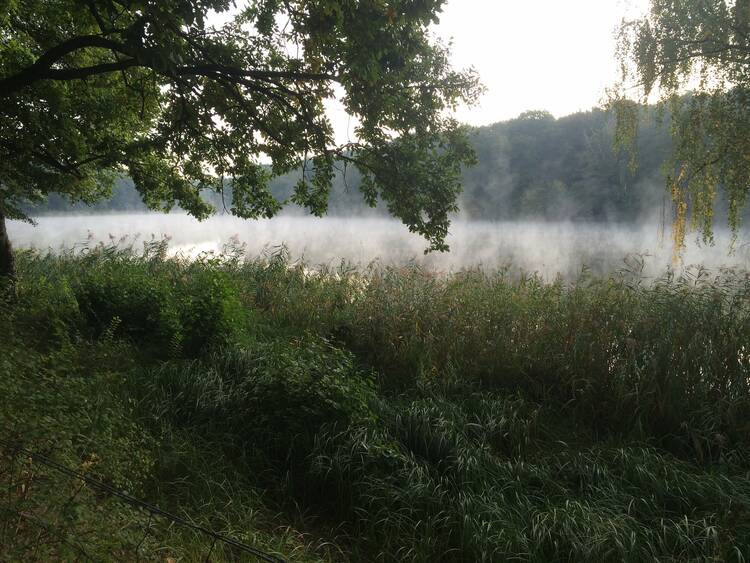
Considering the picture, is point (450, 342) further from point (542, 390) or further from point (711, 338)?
point (711, 338)

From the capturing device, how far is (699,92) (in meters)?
7.65

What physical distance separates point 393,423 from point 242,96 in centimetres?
449

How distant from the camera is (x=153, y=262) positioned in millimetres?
10156

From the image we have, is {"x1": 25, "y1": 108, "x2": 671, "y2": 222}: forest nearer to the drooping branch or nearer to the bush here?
the drooping branch

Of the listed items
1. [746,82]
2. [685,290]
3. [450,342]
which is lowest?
[450,342]

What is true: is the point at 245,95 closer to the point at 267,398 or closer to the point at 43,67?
the point at 43,67

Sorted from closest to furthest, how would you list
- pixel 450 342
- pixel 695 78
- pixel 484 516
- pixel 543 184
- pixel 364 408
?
pixel 484 516 < pixel 364 408 < pixel 450 342 < pixel 695 78 < pixel 543 184

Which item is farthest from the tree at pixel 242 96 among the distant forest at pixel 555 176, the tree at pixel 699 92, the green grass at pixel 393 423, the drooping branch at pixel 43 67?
the distant forest at pixel 555 176

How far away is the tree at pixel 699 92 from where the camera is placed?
A: 7.04 metres

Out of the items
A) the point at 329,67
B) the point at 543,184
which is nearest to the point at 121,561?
the point at 329,67

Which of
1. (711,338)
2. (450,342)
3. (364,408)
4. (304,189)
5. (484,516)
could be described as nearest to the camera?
(484,516)

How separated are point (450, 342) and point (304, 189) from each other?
278cm

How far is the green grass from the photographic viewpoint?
10.8ft

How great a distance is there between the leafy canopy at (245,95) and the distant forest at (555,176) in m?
25.3
